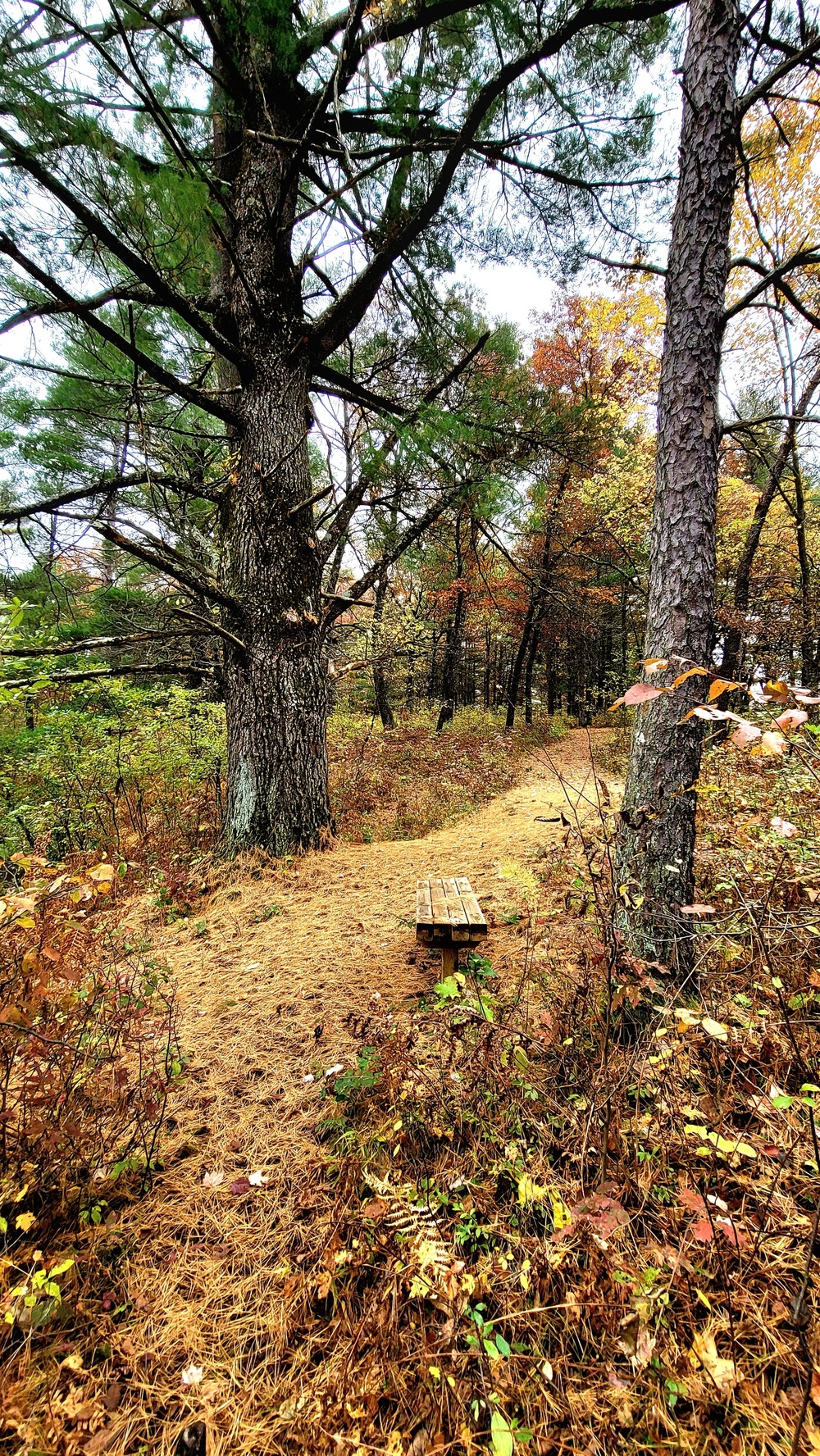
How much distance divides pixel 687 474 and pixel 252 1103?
145 inches

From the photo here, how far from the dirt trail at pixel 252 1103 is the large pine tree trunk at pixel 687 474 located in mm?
525

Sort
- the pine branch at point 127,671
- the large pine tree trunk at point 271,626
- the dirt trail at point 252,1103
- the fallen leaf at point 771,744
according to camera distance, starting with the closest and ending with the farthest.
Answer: the fallen leaf at point 771,744 < the dirt trail at point 252,1103 < the pine branch at point 127,671 < the large pine tree trunk at point 271,626

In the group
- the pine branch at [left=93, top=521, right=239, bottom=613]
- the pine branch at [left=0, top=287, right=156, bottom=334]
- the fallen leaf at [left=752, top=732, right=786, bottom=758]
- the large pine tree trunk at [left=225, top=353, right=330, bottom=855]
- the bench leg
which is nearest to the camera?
the fallen leaf at [left=752, top=732, right=786, bottom=758]

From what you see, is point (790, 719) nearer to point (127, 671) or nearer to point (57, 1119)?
point (57, 1119)

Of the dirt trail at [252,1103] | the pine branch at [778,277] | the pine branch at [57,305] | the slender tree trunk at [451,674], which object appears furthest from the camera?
the slender tree trunk at [451,674]

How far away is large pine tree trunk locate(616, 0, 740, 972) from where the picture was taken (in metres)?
2.46

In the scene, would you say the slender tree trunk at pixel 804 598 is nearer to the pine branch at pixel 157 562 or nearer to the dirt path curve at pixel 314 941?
the dirt path curve at pixel 314 941

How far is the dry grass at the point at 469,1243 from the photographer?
4.17ft

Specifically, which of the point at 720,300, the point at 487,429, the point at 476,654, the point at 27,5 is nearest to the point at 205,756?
the point at 487,429

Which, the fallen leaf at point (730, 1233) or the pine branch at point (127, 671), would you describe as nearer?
the fallen leaf at point (730, 1233)

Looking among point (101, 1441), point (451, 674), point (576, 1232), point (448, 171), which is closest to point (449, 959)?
point (576, 1232)

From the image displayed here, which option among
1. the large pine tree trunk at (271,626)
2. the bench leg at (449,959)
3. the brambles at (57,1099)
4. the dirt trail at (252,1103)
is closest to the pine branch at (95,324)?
the large pine tree trunk at (271,626)

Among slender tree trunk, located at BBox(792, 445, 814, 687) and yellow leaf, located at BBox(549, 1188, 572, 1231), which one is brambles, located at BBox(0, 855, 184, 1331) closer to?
Result: yellow leaf, located at BBox(549, 1188, 572, 1231)

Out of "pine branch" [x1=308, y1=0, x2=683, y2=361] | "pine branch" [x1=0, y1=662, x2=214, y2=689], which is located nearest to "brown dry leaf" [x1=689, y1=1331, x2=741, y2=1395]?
"pine branch" [x1=0, y1=662, x2=214, y2=689]
